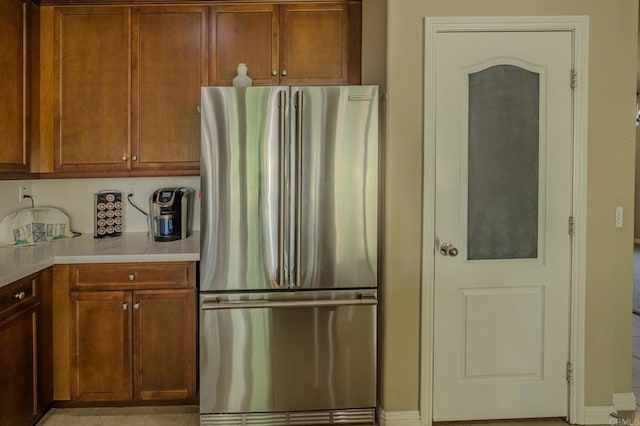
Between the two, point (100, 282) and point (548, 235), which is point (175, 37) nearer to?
point (100, 282)

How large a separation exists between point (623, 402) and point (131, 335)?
2.80 meters

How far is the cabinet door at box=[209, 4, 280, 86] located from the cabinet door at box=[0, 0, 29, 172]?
107cm

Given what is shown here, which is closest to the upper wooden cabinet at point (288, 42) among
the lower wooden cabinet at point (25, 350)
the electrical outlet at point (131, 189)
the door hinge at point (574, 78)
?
the electrical outlet at point (131, 189)

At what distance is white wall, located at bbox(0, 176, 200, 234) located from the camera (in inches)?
121

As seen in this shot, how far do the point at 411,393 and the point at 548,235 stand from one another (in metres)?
1.12

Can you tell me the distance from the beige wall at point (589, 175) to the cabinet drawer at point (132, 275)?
1108 mm

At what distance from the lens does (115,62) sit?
278cm

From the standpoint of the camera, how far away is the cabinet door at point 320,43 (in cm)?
279

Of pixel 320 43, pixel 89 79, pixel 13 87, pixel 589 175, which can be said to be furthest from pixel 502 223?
pixel 13 87

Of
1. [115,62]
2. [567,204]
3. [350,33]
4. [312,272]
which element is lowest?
[312,272]

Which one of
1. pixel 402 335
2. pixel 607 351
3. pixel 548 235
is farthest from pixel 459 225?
pixel 607 351

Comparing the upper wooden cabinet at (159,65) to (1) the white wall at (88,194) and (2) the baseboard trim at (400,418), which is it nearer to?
(1) the white wall at (88,194)

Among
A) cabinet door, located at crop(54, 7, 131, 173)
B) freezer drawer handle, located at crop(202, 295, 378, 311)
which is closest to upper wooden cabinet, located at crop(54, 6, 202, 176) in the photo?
cabinet door, located at crop(54, 7, 131, 173)

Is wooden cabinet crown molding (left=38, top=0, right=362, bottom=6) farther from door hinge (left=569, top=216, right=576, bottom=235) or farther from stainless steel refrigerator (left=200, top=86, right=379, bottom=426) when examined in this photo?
door hinge (left=569, top=216, right=576, bottom=235)
